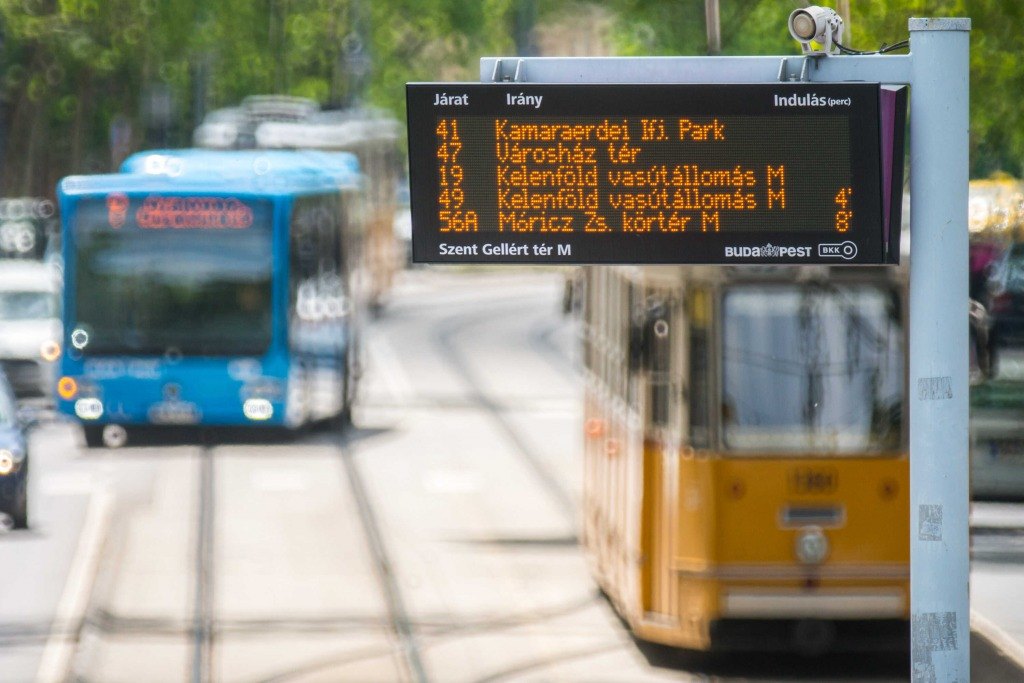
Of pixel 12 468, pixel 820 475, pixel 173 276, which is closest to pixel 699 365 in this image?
pixel 820 475

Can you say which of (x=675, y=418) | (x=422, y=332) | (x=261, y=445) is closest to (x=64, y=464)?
(x=261, y=445)

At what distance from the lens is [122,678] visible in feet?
40.2

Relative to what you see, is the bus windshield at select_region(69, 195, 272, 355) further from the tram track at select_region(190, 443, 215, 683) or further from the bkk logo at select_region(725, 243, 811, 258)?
the bkk logo at select_region(725, 243, 811, 258)

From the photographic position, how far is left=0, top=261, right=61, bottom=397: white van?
27312mm

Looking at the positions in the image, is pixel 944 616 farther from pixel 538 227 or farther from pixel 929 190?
pixel 538 227

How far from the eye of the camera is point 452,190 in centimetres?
720

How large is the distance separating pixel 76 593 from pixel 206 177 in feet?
28.0

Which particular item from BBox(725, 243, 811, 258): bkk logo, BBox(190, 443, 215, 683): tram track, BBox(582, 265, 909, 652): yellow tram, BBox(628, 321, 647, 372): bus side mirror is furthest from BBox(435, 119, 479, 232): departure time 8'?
BBox(190, 443, 215, 683): tram track

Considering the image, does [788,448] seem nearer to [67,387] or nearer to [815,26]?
[815,26]

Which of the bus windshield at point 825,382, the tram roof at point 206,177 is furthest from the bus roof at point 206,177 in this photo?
the bus windshield at point 825,382

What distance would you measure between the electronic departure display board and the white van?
67.4ft

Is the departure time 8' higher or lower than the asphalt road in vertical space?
higher

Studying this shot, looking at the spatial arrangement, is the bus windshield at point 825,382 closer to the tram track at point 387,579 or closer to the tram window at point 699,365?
the tram window at point 699,365

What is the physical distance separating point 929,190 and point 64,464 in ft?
51.7
